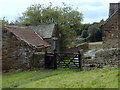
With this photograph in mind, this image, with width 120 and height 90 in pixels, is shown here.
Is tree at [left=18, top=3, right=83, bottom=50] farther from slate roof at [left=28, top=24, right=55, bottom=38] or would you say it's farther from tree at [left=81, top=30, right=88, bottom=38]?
tree at [left=81, top=30, right=88, bottom=38]

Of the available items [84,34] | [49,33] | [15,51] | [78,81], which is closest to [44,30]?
[49,33]

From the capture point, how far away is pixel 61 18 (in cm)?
3566

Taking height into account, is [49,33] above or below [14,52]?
above

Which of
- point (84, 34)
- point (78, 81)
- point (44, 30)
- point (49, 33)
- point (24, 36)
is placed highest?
point (44, 30)

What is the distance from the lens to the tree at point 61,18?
34.8 meters

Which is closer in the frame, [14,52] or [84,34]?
[14,52]

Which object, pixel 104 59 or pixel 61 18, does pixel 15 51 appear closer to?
pixel 104 59

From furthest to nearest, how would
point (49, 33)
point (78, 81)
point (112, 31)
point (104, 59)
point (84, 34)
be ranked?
point (84, 34) < point (49, 33) < point (112, 31) < point (104, 59) < point (78, 81)

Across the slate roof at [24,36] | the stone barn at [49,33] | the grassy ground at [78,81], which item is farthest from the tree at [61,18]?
the grassy ground at [78,81]

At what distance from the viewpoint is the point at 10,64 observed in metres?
20.3

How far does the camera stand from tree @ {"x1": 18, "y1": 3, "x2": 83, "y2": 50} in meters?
34.8

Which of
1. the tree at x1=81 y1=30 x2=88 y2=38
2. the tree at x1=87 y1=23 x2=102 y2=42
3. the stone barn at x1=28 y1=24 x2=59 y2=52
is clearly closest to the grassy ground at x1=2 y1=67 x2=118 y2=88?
the stone barn at x1=28 y1=24 x2=59 y2=52

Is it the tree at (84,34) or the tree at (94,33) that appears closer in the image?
the tree at (94,33)

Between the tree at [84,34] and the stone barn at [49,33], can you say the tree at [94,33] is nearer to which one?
the tree at [84,34]
